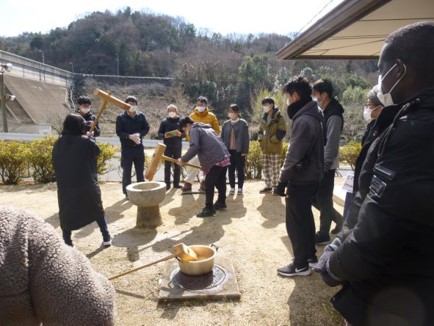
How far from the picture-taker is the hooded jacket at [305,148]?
133 inches

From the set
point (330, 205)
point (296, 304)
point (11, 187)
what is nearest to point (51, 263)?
point (296, 304)

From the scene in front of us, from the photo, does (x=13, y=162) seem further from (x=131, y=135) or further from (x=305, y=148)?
(x=305, y=148)

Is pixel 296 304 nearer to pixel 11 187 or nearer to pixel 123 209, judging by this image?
pixel 123 209

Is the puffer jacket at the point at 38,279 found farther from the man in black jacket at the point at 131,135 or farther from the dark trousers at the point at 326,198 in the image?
the man in black jacket at the point at 131,135

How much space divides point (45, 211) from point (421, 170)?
255 inches

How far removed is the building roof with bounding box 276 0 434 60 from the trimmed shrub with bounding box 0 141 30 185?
6.66m

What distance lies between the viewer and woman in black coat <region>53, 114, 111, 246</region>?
4.03 m

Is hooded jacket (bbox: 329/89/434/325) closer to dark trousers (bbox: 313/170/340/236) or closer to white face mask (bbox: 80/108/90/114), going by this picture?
dark trousers (bbox: 313/170/340/236)

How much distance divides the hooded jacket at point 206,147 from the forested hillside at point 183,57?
19330mm

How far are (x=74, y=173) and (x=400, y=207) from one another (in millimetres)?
3754

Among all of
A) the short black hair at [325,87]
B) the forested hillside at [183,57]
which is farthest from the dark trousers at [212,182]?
the forested hillside at [183,57]

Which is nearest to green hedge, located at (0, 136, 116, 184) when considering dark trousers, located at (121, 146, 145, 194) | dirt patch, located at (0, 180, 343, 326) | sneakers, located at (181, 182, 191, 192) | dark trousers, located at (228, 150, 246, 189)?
dirt patch, located at (0, 180, 343, 326)

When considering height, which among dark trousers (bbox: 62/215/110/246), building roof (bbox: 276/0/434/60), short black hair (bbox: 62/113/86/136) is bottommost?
dark trousers (bbox: 62/215/110/246)

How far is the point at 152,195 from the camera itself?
506 centimetres
